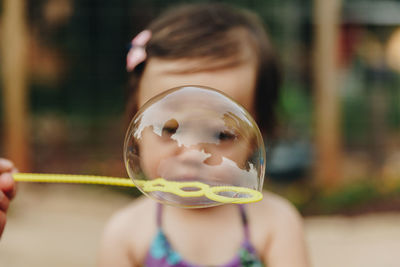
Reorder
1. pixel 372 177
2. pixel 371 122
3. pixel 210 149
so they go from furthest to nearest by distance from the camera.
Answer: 1. pixel 371 122
2. pixel 372 177
3. pixel 210 149

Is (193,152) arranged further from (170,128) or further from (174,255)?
(174,255)

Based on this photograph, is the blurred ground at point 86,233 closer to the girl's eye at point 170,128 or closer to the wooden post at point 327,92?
the wooden post at point 327,92

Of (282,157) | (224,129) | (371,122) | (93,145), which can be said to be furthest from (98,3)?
(224,129)

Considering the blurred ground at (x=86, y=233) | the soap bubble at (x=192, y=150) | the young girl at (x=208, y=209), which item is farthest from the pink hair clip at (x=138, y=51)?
the blurred ground at (x=86, y=233)

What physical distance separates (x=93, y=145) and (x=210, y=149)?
3.85 meters

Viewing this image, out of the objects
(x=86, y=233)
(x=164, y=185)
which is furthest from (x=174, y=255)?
(x=86, y=233)

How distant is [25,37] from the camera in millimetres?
3959

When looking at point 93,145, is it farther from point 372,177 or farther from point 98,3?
point 372,177

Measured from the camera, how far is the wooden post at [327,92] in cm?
388

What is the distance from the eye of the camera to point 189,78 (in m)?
1.25

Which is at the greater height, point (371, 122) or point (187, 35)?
point (187, 35)

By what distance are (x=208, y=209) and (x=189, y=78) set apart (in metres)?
0.44

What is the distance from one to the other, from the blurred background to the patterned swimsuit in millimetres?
2067

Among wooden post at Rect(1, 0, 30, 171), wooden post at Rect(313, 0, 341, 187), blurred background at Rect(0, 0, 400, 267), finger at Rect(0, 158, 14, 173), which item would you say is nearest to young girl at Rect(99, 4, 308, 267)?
finger at Rect(0, 158, 14, 173)
